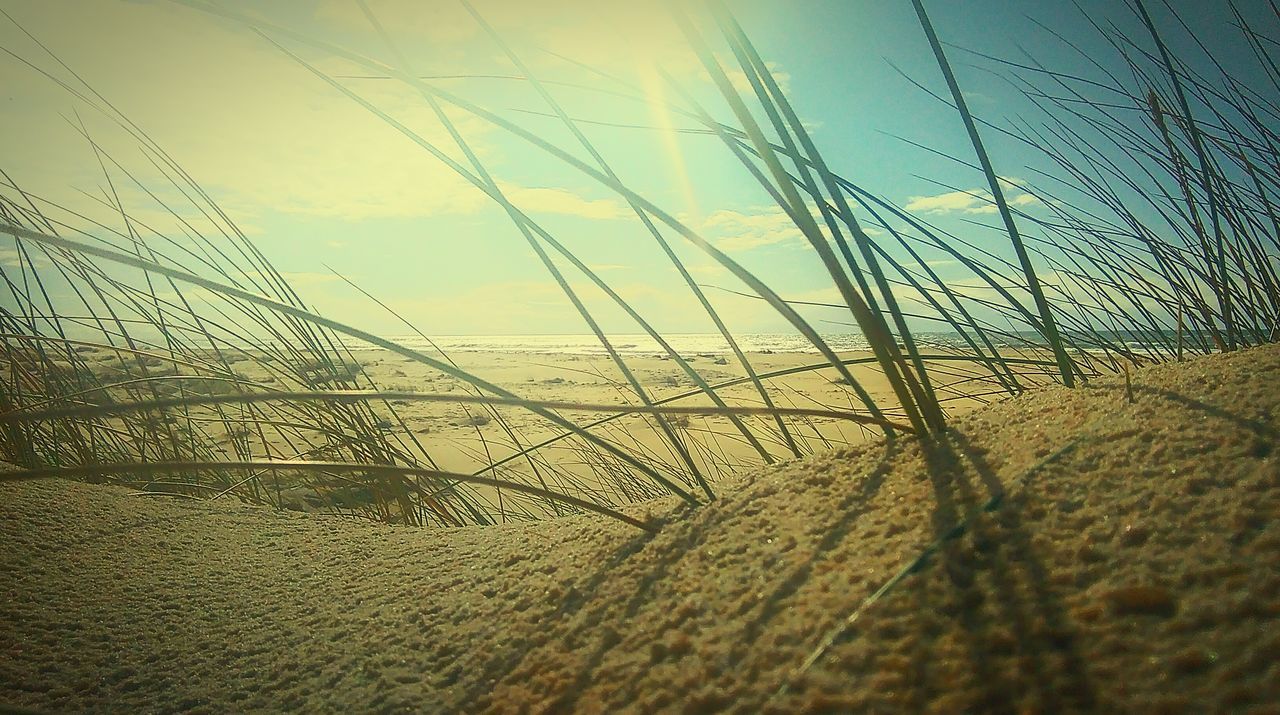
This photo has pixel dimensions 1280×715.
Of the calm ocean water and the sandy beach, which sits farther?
the calm ocean water

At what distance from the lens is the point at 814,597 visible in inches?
17.0

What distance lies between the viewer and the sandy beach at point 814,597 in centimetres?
33

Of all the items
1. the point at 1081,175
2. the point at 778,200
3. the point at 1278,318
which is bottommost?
the point at 1278,318

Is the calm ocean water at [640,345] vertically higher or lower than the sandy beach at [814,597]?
higher

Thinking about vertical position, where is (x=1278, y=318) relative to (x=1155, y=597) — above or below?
above

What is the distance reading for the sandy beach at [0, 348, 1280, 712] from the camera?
0.33 meters

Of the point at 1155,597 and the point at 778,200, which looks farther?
the point at 778,200

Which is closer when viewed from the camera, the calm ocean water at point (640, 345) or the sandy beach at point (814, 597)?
the sandy beach at point (814, 597)

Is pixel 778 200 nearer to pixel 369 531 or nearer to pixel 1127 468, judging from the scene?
pixel 1127 468

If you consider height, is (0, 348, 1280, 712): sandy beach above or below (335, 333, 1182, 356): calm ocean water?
below

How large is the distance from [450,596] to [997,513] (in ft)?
1.54

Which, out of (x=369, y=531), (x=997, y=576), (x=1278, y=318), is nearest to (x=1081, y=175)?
(x=1278, y=318)

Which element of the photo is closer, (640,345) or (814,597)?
(814,597)

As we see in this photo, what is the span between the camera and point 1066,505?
0.45 m
